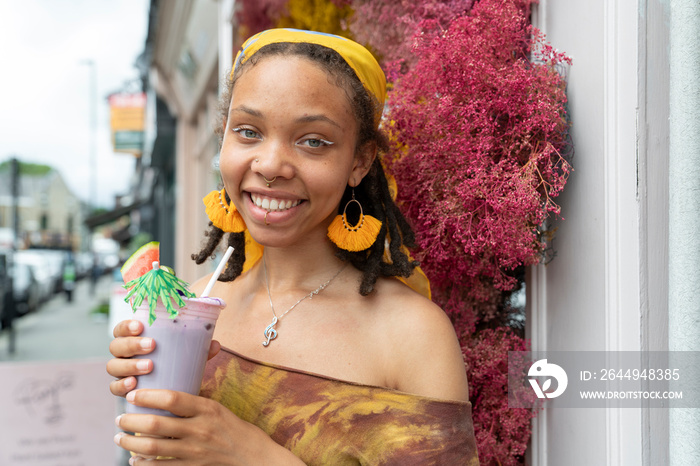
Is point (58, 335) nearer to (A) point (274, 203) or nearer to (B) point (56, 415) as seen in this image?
(B) point (56, 415)

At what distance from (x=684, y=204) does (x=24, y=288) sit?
1233 cm

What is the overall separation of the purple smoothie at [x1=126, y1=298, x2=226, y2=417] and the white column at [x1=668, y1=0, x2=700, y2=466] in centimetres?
105

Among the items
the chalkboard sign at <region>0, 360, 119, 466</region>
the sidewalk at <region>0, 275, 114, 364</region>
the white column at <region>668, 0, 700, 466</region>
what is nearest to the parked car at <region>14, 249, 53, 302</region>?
the sidewalk at <region>0, 275, 114, 364</region>

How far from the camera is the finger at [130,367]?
1242mm

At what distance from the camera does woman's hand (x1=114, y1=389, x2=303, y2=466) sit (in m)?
1.21

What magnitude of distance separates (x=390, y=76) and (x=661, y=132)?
0.93 m

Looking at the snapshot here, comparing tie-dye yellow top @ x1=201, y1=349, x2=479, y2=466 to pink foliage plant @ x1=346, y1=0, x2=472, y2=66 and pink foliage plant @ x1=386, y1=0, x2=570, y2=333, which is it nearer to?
pink foliage plant @ x1=386, y1=0, x2=570, y2=333

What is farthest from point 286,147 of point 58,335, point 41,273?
point 41,273

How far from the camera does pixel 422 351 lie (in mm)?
1465

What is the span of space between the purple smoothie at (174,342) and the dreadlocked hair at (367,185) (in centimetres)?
48

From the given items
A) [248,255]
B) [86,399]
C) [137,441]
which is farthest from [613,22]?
[86,399]

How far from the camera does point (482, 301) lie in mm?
1880

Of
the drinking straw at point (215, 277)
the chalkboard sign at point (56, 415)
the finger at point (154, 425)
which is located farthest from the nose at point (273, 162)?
the chalkboard sign at point (56, 415)

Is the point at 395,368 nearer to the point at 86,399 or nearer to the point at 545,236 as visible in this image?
the point at 545,236
